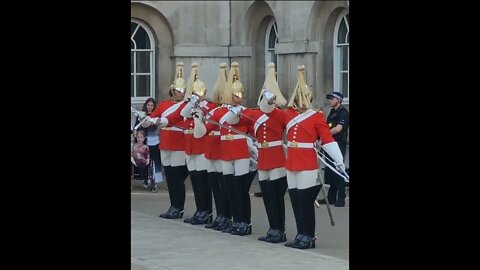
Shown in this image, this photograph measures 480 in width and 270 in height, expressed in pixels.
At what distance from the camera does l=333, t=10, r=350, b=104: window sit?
721 inches

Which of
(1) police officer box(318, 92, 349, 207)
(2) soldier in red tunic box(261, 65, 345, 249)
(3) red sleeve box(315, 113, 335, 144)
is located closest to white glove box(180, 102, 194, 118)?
(2) soldier in red tunic box(261, 65, 345, 249)

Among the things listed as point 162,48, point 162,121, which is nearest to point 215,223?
point 162,121

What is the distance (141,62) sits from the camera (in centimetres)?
2095

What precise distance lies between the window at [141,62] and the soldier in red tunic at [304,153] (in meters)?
9.88

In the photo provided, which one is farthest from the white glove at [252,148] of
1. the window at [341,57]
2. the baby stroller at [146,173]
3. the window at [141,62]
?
the window at [141,62]

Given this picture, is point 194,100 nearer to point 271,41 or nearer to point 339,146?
point 339,146

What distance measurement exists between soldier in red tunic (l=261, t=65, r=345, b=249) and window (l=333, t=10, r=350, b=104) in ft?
23.7

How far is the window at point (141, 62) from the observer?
68.5ft

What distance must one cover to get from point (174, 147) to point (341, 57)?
5.42 metres

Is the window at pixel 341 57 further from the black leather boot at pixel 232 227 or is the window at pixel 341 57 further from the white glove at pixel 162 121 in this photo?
the black leather boot at pixel 232 227

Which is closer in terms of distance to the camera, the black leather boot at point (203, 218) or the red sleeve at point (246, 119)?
the red sleeve at point (246, 119)
